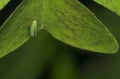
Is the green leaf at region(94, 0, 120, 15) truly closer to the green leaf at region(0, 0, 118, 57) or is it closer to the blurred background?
the green leaf at region(0, 0, 118, 57)

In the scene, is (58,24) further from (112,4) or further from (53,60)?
(53,60)

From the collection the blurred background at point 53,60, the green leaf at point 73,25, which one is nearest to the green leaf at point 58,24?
the green leaf at point 73,25

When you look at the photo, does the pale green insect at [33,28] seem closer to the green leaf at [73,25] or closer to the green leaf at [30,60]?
the green leaf at [73,25]

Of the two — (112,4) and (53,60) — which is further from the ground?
(112,4)

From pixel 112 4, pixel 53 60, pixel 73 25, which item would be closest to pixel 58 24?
pixel 73 25

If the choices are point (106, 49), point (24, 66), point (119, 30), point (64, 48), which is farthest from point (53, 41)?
point (106, 49)

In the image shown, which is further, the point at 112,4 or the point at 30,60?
the point at 30,60
